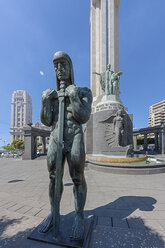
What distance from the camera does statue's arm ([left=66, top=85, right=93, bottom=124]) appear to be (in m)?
2.43

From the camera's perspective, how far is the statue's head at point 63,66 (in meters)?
2.57

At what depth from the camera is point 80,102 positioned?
2.45 m

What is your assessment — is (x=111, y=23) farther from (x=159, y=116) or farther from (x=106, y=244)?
(x=159, y=116)

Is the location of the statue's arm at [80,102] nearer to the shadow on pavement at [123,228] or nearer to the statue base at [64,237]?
the statue base at [64,237]

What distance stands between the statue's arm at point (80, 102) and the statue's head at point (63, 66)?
42cm

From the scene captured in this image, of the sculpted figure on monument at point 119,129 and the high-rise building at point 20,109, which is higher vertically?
the high-rise building at point 20,109

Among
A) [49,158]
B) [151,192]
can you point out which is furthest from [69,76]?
[151,192]

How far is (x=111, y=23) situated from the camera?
26891mm

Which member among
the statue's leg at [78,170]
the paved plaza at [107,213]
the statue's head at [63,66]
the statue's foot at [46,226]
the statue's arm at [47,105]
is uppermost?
the statue's head at [63,66]

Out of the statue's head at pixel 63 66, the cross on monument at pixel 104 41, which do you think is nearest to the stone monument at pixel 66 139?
the statue's head at pixel 63 66

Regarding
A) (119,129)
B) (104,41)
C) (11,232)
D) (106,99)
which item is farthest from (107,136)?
(104,41)

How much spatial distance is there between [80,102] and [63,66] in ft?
3.26

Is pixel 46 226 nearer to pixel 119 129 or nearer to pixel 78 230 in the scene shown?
pixel 78 230

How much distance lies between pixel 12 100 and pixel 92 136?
13391cm
